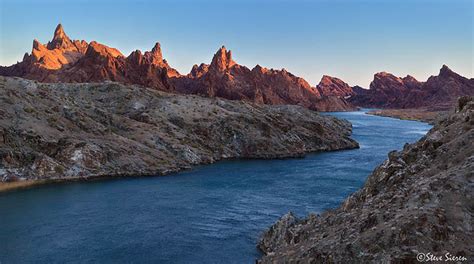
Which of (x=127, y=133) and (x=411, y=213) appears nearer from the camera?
(x=411, y=213)

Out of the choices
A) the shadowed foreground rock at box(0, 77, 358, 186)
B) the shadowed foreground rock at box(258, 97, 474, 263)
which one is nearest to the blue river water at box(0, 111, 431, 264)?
the shadowed foreground rock at box(0, 77, 358, 186)

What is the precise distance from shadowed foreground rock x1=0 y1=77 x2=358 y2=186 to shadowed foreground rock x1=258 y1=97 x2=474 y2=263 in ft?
206

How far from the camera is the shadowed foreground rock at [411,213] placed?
20250 mm

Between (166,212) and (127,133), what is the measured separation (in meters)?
51.3

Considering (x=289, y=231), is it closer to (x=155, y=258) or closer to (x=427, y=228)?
(x=155, y=258)

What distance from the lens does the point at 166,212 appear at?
2368 inches

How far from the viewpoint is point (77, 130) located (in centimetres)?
9669

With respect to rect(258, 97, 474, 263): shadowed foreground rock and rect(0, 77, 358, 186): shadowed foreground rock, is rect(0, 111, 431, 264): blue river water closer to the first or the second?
rect(0, 77, 358, 186): shadowed foreground rock

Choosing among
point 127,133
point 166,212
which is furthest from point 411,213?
point 127,133

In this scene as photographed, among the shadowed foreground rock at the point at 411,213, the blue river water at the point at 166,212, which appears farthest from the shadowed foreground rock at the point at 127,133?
the shadowed foreground rock at the point at 411,213

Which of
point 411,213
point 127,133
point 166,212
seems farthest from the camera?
point 127,133

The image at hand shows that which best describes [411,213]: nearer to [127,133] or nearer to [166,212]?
[166,212]

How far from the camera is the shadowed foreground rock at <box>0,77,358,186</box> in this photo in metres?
82.2

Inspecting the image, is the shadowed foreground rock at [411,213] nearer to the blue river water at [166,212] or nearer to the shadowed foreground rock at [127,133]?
the blue river water at [166,212]
